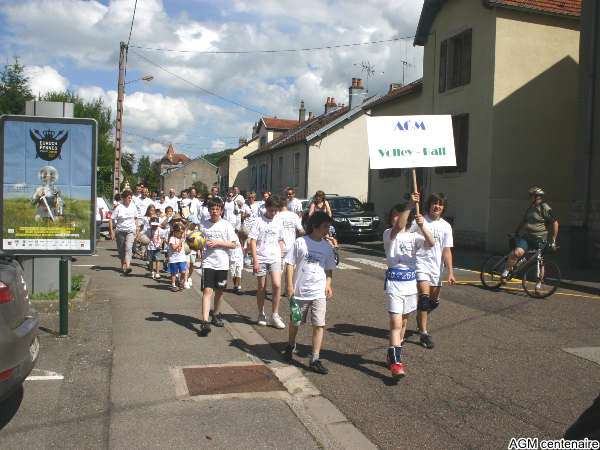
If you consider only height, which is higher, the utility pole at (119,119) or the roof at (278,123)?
the roof at (278,123)

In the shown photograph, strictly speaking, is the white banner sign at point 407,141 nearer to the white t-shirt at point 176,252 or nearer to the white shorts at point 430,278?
the white shorts at point 430,278

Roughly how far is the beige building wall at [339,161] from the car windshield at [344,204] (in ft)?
42.1

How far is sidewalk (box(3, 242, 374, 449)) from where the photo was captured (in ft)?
14.3

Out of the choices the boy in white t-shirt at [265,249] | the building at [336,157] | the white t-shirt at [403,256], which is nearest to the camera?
the white t-shirt at [403,256]

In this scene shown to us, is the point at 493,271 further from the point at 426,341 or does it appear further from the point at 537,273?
the point at 426,341

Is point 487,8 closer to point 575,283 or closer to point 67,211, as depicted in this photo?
point 575,283

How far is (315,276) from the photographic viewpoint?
5965 mm

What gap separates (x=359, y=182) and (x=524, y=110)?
19.1m

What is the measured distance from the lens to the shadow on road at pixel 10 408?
4.61 m

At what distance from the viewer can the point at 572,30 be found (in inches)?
784

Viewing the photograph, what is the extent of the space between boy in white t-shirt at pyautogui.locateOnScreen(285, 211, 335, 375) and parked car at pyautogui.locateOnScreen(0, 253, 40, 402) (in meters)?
2.36

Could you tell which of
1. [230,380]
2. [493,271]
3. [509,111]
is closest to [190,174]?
[509,111]

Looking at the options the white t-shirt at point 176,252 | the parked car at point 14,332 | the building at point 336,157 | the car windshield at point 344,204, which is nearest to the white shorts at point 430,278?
the parked car at point 14,332

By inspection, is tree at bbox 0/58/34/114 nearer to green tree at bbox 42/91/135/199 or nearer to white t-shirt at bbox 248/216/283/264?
green tree at bbox 42/91/135/199
